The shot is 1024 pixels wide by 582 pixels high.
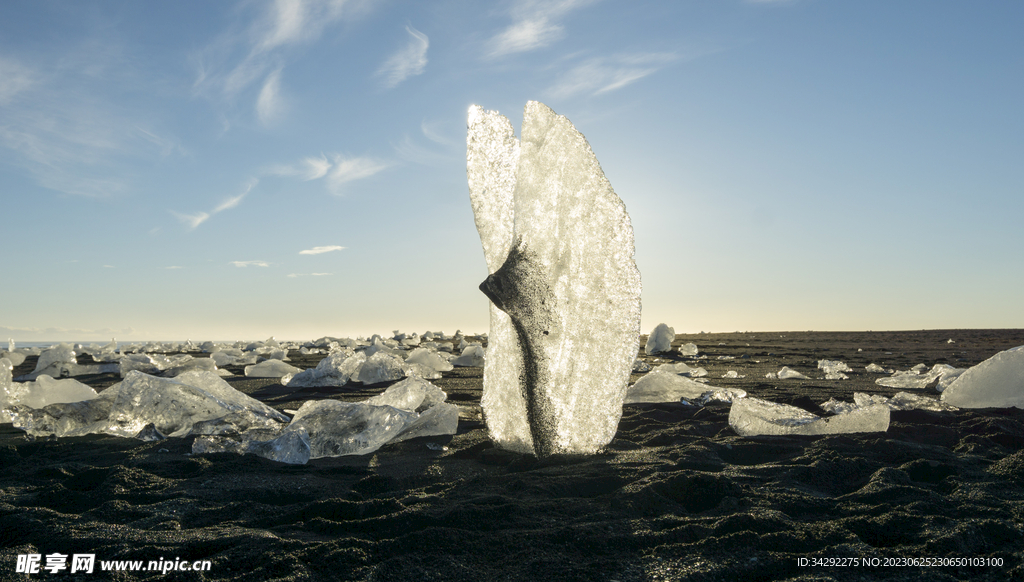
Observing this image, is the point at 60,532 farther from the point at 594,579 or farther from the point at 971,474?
the point at 971,474

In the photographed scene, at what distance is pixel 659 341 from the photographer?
40.3 feet

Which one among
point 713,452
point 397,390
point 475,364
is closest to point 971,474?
point 713,452

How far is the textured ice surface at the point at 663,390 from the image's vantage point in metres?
4.34

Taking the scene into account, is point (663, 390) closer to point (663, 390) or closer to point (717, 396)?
point (663, 390)

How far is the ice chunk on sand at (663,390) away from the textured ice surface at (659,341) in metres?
7.69

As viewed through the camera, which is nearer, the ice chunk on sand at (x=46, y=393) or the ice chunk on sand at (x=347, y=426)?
the ice chunk on sand at (x=347, y=426)

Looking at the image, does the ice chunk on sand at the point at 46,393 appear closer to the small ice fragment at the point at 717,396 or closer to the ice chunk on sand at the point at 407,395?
the ice chunk on sand at the point at 407,395

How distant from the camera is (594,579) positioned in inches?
52.7

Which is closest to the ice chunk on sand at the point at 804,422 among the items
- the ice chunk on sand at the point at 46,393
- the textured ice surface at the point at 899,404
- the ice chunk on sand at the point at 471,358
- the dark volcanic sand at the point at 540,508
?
the dark volcanic sand at the point at 540,508

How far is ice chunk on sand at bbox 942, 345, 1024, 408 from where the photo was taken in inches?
142

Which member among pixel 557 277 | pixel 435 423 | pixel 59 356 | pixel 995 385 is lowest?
pixel 59 356

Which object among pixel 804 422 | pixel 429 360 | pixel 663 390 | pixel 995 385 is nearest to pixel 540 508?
pixel 804 422

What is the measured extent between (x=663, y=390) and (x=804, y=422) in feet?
4.51

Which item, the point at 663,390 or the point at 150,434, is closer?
the point at 150,434
